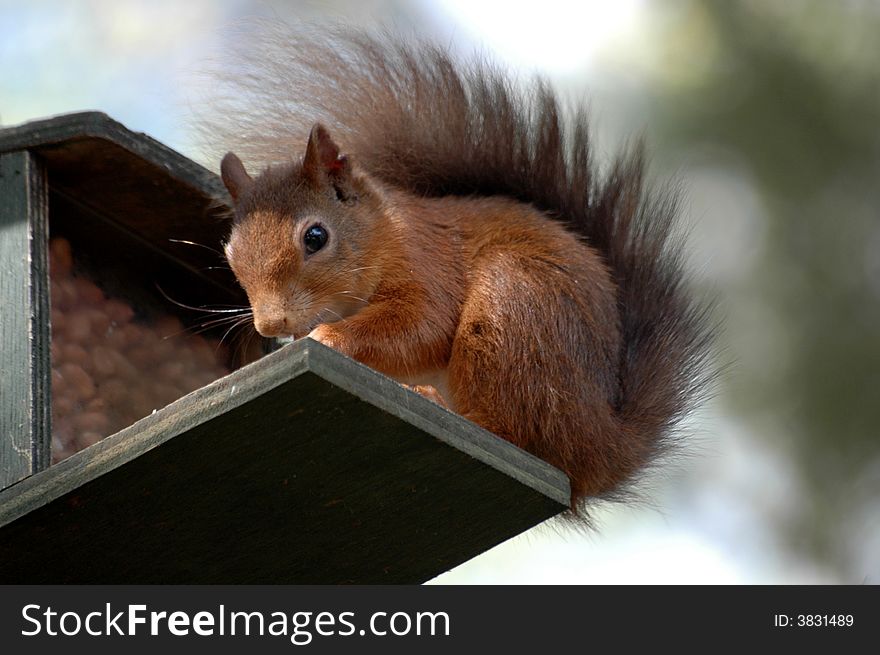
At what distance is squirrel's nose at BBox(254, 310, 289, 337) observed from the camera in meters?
2.28

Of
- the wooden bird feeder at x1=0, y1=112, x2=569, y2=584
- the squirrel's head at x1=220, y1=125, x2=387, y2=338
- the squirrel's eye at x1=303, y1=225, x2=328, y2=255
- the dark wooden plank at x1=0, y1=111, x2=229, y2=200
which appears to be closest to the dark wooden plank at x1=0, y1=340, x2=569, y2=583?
the wooden bird feeder at x1=0, y1=112, x2=569, y2=584

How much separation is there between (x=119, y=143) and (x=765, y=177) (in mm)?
3075

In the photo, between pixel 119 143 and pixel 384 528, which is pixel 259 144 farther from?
pixel 384 528

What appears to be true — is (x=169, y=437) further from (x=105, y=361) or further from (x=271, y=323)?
(x=105, y=361)

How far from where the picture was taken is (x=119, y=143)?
8.03 ft

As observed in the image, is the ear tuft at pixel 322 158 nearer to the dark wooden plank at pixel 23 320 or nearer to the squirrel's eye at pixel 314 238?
the squirrel's eye at pixel 314 238

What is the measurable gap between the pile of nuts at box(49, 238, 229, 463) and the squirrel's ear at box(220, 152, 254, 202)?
1.04ft

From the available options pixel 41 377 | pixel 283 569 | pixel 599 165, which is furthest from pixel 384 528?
pixel 599 165

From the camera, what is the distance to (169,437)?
1916mm

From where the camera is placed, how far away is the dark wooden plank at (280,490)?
1908 mm

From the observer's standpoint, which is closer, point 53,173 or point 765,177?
point 53,173

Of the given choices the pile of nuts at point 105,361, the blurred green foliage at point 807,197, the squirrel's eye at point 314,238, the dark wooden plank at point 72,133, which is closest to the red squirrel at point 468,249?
the squirrel's eye at point 314,238

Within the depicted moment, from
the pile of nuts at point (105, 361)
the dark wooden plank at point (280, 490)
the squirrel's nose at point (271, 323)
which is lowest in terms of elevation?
the dark wooden plank at point (280, 490)

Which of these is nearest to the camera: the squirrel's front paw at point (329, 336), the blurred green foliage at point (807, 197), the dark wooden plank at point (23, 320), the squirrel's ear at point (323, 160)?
the dark wooden plank at point (23, 320)
